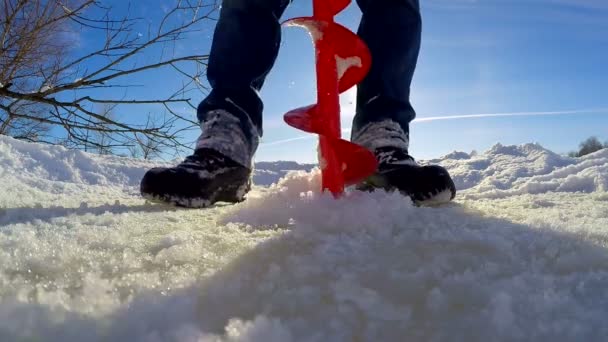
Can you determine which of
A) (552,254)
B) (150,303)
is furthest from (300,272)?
(552,254)

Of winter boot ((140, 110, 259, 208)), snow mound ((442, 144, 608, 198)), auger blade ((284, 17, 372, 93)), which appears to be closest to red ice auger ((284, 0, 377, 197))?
auger blade ((284, 17, 372, 93))

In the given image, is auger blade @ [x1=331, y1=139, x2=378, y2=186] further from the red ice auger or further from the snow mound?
the snow mound

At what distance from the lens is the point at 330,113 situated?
1.01m

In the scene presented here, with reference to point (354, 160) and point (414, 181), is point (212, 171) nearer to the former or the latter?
point (354, 160)

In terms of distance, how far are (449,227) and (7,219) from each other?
2.44ft

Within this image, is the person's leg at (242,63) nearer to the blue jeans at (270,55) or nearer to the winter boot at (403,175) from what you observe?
the blue jeans at (270,55)

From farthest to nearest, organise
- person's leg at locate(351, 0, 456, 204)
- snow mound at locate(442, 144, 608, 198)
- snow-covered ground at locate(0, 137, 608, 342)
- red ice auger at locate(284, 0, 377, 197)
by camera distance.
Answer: snow mound at locate(442, 144, 608, 198) → person's leg at locate(351, 0, 456, 204) → red ice auger at locate(284, 0, 377, 197) → snow-covered ground at locate(0, 137, 608, 342)

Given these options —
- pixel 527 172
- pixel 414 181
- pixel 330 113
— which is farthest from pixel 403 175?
pixel 527 172

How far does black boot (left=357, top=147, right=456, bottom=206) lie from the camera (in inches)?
41.7

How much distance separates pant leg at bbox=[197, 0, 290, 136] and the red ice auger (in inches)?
11.1

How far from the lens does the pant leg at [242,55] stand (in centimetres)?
128

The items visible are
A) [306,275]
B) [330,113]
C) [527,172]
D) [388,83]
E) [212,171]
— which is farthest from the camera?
[527,172]

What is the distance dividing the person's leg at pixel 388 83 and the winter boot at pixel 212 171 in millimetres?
326

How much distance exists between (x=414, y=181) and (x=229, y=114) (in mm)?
521
